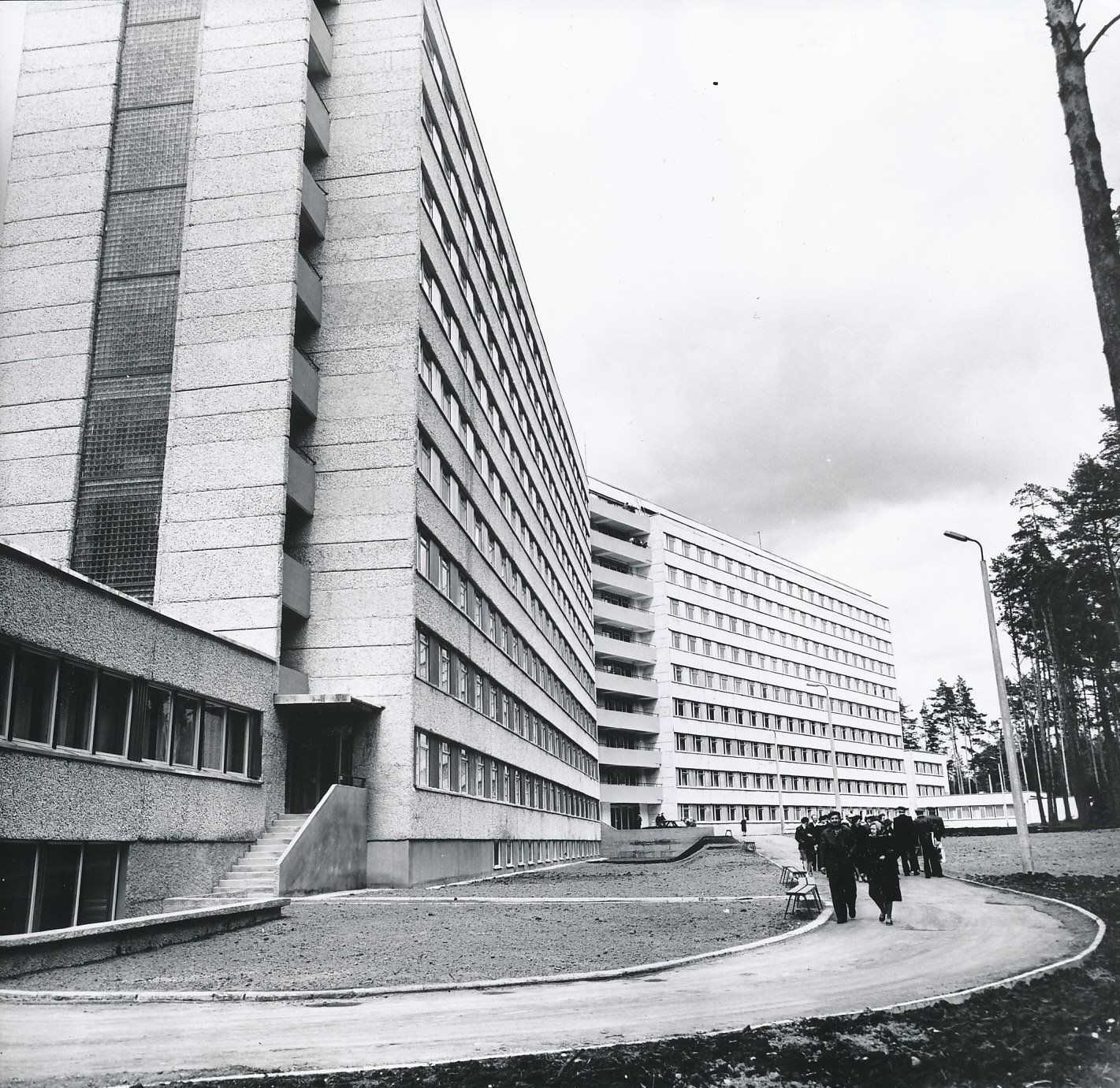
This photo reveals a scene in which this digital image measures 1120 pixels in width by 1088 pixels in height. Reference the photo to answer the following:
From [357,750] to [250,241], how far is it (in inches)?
523

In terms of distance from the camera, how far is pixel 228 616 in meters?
24.6

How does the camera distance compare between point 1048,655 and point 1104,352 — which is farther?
point 1048,655

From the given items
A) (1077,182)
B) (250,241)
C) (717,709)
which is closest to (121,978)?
(1077,182)

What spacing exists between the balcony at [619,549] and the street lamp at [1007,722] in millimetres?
57138

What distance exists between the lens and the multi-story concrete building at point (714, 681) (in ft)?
270

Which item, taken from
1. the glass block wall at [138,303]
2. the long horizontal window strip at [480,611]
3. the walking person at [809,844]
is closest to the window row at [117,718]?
the glass block wall at [138,303]

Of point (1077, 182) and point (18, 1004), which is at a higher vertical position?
point (1077, 182)

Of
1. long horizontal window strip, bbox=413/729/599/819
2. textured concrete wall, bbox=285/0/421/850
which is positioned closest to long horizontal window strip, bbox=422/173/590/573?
textured concrete wall, bbox=285/0/421/850

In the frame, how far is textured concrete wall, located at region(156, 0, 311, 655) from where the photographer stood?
24922 millimetres

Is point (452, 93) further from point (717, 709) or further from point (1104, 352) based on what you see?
point (717, 709)

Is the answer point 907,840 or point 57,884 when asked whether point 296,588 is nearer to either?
point 57,884

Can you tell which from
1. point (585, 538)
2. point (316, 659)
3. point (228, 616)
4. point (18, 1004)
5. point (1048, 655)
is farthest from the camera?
point (585, 538)

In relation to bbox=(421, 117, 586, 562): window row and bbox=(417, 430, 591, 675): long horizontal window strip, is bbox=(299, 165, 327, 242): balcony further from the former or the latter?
bbox=(417, 430, 591, 675): long horizontal window strip

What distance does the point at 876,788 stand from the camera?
114500 mm
